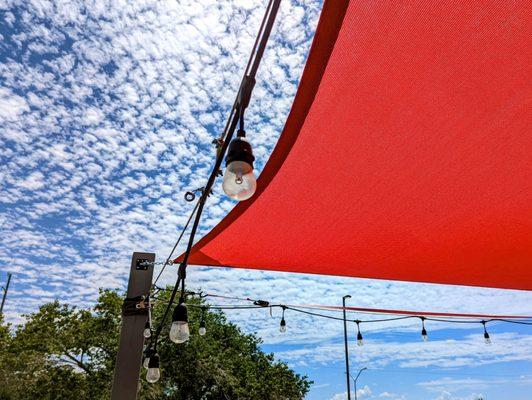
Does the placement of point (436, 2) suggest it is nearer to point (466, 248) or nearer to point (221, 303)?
point (466, 248)

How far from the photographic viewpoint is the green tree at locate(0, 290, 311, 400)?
12633mm

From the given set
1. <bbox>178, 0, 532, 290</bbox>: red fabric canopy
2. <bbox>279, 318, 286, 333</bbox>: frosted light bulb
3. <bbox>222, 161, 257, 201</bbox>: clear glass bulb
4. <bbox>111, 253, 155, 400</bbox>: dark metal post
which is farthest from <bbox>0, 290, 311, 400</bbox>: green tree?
<bbox>222, 161, 257, 201</bbox>: clear glass bulb

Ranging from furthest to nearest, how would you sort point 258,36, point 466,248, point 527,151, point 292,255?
1. point 292,255
2. point 466,248
3. point 527,151
4. point 258,36

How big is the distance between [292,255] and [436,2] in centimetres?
260

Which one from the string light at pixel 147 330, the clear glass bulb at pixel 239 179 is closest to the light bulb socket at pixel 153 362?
the string light at pixel 147 330

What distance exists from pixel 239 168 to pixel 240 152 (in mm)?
44

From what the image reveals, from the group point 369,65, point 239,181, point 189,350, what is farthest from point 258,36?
point 189,350

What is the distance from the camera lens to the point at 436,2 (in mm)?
1507

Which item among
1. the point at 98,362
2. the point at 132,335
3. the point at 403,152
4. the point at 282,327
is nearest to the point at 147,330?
the point at 132,335

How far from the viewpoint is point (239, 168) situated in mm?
1118

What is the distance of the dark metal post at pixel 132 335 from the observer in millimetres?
4184

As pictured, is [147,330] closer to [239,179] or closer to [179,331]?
[179,331]

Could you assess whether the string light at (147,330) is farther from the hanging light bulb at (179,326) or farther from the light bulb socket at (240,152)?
the light bulb socket at (240,152)

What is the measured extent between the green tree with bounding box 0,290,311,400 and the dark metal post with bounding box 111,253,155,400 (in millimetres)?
9488
